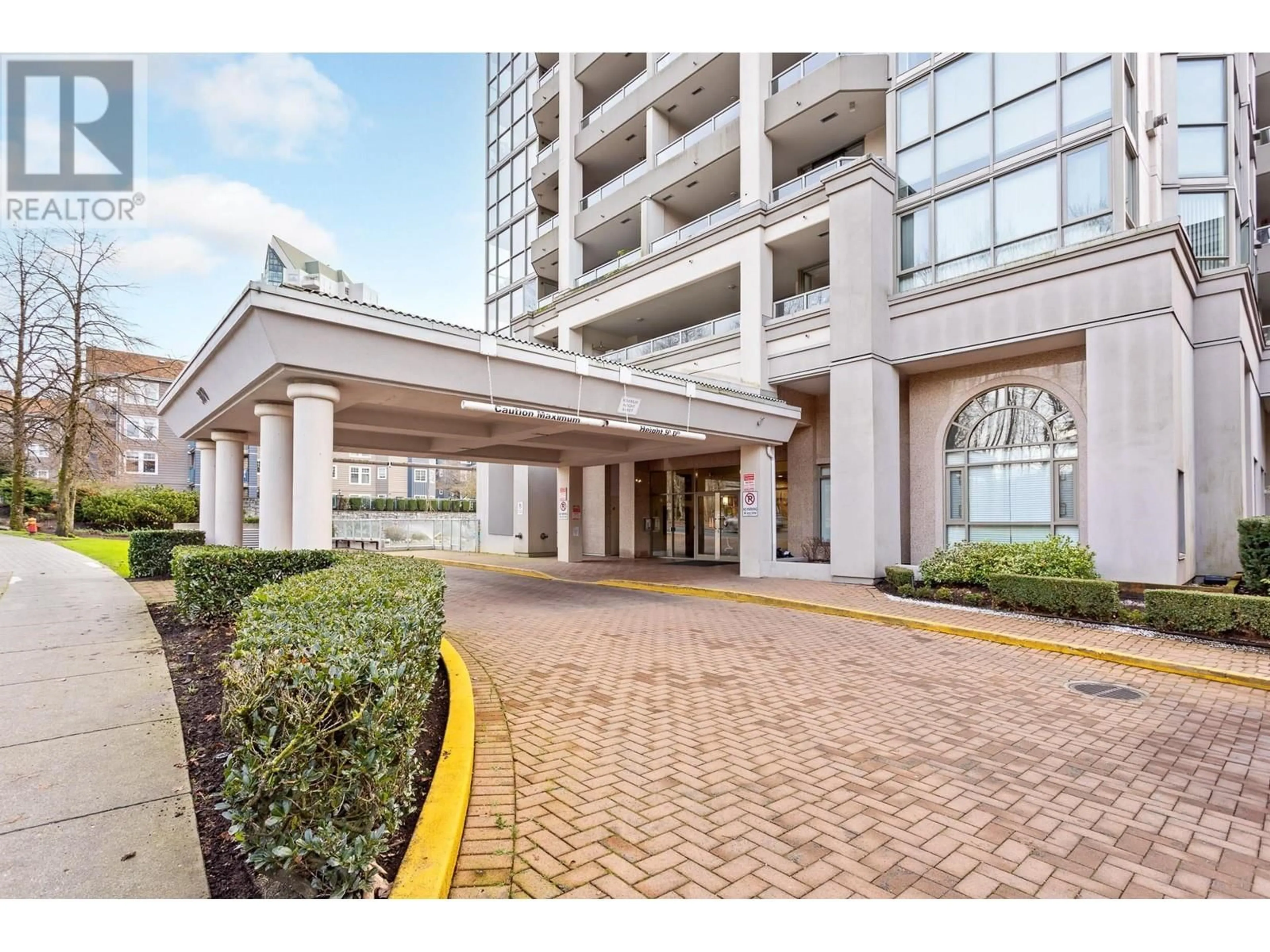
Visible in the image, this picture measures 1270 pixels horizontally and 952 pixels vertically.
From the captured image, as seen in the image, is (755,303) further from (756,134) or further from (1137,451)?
(1137,451)

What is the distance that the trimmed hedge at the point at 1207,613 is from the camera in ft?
27.6

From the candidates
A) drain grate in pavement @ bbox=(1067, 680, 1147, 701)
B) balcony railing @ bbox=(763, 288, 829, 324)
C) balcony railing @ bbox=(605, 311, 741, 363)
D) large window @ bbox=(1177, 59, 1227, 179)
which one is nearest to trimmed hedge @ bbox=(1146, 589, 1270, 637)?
drain grate in pavement @ bbox=(1067, 680, 1147, 701)

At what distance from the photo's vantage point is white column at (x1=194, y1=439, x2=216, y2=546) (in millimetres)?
16875

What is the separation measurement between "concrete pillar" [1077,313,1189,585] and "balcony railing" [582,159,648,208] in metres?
15.7

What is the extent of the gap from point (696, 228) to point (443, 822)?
67.4 ft

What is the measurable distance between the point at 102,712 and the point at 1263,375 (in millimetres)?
28927

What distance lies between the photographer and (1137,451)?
41.1 feet

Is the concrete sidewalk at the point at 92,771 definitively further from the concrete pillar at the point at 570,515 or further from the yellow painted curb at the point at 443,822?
the concrete pillar at the point at 570,515

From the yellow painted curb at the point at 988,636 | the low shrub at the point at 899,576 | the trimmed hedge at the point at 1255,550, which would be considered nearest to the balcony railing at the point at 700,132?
the low shrub at the point at 899,576

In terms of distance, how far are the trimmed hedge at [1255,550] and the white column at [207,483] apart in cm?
2176

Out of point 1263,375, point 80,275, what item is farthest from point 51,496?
Answer: point 1263,375

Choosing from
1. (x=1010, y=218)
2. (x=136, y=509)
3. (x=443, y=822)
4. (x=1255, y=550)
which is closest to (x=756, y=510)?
(x=1010, y=218)

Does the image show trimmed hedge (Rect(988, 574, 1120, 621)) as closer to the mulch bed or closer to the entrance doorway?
the mulch bed

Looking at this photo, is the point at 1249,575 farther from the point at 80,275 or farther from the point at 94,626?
the point at 80,275
